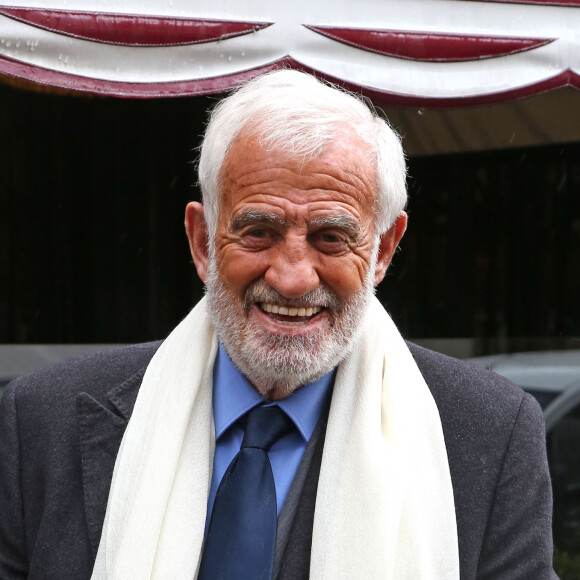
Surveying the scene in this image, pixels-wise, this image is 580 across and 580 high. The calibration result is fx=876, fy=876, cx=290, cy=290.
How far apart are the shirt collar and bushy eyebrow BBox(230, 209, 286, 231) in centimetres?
34

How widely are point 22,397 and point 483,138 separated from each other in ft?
8.52

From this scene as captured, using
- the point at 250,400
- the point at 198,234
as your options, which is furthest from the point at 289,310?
the point at 198,234

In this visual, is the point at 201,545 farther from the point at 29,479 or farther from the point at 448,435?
the point at 448,435

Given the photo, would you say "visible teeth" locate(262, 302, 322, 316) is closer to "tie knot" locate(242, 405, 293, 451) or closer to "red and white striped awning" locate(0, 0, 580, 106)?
"tie knot" locate(242, 405, 293, 451)

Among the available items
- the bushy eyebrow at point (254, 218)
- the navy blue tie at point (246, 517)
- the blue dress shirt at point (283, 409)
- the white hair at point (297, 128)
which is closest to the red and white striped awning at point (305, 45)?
the white hair at point (297, 128)

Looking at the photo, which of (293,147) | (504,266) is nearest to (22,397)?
(293,147)

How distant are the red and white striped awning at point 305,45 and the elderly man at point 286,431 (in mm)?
816

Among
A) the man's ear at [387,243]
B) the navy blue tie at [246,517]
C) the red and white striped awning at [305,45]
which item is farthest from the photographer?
the red and white striped awning at [305,45]

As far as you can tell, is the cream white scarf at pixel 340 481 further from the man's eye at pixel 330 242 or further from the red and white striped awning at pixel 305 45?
the red and white striped awning at pixel 305 45

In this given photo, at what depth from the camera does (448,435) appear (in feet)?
6.15

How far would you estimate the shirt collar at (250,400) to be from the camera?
1.84 metres

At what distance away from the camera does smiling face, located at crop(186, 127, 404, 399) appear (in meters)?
1.73

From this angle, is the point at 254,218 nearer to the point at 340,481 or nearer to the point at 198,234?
the point at 198,234

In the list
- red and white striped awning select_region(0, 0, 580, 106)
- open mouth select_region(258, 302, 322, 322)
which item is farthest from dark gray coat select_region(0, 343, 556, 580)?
red and white striped awning select_region(0, 0, 580, 106)
